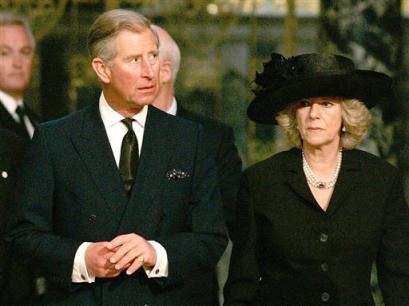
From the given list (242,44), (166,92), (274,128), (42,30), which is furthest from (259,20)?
(166,92)

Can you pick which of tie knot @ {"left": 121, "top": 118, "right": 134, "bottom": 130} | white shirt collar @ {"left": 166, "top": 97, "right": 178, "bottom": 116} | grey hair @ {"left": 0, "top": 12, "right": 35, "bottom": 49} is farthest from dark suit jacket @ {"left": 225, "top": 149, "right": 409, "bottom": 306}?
grey hair @ {"left": 0, "top": 12, "right": 35, "bottom": 49}

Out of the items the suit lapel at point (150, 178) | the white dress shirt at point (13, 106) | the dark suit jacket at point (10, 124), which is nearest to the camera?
the suit lapel at point (150, 178)

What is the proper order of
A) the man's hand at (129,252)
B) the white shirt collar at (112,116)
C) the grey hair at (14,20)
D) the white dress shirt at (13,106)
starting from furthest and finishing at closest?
the grey hair at (14,20) < the white dress shirt at (13,106) < the white shirt collar at (112,116) < the man's hand at (129,252)

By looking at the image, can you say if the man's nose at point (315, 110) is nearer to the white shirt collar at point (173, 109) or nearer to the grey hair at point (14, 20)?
the white shirt collar at point (173, 109)

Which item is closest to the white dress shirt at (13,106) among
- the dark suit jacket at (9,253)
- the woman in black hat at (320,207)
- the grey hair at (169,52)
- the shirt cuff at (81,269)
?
the grey hair at (169,52)

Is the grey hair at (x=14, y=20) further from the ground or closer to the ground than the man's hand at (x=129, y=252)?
further from the ground

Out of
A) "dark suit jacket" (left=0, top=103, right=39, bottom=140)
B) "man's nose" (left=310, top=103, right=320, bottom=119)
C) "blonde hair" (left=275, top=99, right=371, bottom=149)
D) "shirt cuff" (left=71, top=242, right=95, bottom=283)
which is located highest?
"man's nose" (left=310, top=103, right=320, bottom=119)

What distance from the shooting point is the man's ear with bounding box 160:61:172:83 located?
5.85m

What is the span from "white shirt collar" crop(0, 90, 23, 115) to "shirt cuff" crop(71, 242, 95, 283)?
258cm

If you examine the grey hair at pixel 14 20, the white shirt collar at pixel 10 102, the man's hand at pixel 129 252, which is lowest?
the man's hand at pixel 129 252

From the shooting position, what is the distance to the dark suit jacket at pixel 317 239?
4.58 meters

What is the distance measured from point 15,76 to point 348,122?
2.82 meters

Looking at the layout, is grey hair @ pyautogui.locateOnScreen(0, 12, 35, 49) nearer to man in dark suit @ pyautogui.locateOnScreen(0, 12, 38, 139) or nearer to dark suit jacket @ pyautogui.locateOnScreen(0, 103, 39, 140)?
man in dark suit @ pyautogui.locateOnScreen(0, 12, 38, 139)

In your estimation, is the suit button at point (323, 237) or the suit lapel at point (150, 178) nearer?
the suit lapel at point (150, 178)
